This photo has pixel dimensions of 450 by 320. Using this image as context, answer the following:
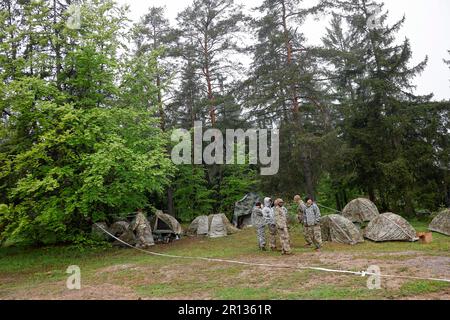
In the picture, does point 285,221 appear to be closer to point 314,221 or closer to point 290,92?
point 314,221

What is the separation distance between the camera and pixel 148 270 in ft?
29.0

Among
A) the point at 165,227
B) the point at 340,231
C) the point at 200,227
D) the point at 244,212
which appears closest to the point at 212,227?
the point at 200,227

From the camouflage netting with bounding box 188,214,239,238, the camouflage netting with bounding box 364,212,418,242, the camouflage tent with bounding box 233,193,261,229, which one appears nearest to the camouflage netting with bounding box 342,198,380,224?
the camouflage netting with bounding box 364,212,418,242

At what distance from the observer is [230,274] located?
25.2 feet

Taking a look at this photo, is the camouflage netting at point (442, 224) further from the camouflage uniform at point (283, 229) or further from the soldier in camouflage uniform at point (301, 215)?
the camouflage uniform at point (283, 229)

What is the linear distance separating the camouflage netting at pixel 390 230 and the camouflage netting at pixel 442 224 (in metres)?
1.58

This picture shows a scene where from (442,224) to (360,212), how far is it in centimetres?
307

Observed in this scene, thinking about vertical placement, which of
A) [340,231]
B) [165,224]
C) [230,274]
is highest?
[340,231]

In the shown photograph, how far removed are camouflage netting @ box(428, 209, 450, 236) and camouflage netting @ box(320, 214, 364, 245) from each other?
309 cm

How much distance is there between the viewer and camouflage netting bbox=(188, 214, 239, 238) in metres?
15.5

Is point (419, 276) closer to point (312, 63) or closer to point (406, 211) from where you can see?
point (406, 211)

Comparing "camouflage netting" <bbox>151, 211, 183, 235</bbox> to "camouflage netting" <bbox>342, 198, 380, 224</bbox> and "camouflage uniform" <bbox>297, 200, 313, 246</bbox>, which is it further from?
"camouflage netting" <bbox>342, 198, 380, 224</bbox>

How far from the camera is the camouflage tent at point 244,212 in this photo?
17703 millimetres

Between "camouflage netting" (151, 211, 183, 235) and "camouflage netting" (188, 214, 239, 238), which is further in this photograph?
"camouflage netting" (188, 214, 239, 238)
